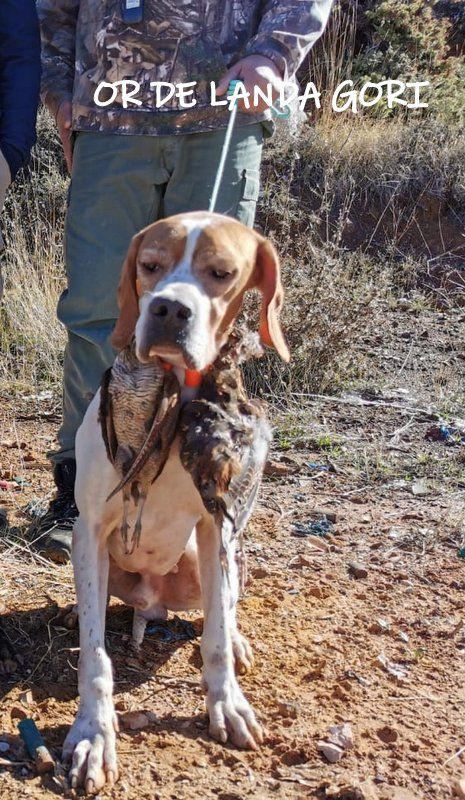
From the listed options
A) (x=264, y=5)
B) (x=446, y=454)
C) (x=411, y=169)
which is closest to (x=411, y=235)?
(x=411, y=169)

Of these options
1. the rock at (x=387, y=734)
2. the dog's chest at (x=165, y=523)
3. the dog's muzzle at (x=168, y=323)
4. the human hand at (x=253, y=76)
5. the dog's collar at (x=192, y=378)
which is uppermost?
the human hand at (x=253, y=76)

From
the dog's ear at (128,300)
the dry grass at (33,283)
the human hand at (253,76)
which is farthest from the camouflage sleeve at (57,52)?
the dry grass at (33,283)

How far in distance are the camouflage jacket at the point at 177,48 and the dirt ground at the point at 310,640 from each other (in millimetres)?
1569

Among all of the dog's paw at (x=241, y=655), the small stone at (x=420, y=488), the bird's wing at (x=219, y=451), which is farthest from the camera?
the small stone at (x=420, y=488)

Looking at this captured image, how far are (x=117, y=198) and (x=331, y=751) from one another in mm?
2044

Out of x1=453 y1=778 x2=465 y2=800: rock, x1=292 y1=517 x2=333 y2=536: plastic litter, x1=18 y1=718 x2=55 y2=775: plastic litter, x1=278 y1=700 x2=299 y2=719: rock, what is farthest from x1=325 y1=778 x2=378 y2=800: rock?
x1=292 y1=517 x2=333 y2=536: plastic litter

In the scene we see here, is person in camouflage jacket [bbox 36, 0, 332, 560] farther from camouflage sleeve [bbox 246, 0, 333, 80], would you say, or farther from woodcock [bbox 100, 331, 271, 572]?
woodcock [bbox 100, 331, 271, 572]

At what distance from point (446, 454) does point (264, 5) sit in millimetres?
2406

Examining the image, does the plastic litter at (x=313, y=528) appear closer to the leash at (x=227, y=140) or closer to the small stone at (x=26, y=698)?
the leash at (x=227, y=140)

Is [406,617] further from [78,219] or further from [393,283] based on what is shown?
[393,283]

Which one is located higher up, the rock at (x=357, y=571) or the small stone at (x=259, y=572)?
the small stone at (x=259, y=572)

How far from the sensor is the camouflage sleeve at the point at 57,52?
396 centimetres

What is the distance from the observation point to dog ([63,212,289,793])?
2.62 m

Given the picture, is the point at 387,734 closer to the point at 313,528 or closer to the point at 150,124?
the point at 313,528
